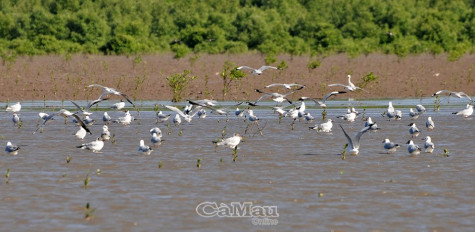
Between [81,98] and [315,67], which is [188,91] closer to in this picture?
[81,98]

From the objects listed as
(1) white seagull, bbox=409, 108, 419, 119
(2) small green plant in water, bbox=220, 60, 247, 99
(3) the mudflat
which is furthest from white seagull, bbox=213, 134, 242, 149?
(2) small green plant in water, bbox=220, 60, 247, 99

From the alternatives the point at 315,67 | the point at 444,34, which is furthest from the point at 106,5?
the point at 315,67

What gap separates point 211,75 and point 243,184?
28.9m

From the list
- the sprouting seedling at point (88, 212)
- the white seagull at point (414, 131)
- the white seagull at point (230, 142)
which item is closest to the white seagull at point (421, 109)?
the white seagull at point (414, 131)

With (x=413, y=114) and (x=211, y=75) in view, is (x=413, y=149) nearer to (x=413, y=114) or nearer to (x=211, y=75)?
(x=413, y=114)

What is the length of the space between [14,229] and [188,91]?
28.5 m

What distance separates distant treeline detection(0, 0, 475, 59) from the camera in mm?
54156

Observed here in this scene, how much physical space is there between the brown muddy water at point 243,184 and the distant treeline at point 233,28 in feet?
92.0

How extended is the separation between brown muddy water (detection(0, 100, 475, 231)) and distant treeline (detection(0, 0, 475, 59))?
28057 mm

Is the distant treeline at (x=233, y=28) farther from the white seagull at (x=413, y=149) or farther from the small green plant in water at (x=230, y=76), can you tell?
the white seagull at (x=413, y=149)

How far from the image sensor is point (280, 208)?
467 inches

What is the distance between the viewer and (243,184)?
557 inches

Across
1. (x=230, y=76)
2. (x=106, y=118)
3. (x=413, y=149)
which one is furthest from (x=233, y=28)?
(x=413, y=149)

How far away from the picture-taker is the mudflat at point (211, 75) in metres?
39.1
